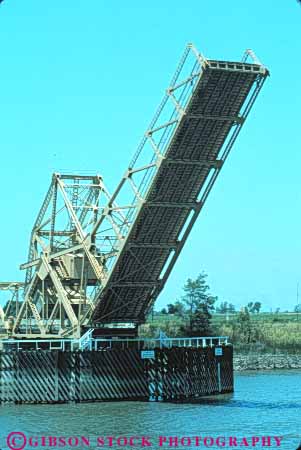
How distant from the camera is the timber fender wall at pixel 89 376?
3425cm

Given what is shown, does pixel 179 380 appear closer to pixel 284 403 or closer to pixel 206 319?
pixel 284 403

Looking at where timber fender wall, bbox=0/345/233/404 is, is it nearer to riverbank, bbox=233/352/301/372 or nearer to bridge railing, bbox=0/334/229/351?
bridge railing, bbox=0/334/229/351

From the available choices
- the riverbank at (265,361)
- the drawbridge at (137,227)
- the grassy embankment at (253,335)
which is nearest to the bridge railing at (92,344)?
the drawbridge at (137,227)

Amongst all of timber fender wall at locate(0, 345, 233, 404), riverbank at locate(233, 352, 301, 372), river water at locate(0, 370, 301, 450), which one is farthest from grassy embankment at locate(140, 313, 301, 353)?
river water at locate(0, 370, 301, 450)

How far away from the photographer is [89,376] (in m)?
34.3

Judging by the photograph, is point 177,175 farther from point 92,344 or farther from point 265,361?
point 265,361

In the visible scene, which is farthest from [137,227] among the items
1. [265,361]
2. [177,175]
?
[265,361]

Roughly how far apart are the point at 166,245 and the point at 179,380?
15.4 feet

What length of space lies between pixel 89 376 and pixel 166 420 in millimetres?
5819

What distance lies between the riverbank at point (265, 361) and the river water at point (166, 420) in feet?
67.7

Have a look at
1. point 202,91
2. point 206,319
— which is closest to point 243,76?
point 202,91

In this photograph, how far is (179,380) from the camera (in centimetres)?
3609

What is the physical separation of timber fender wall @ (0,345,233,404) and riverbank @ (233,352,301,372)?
859 inches

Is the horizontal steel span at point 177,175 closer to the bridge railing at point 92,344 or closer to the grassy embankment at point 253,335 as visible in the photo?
the bridge railing at point 92,344
